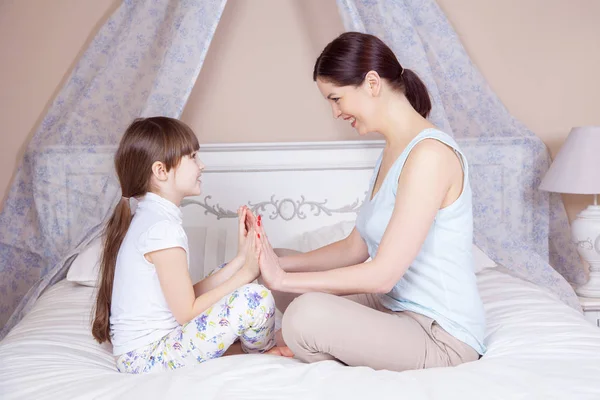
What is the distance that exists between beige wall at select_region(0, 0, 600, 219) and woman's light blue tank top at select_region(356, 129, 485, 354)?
4.87 feet

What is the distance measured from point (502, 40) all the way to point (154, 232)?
2.10m

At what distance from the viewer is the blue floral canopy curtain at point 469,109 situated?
2.67 metres

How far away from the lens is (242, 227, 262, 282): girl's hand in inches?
73.0

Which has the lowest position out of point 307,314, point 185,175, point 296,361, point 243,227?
point 296,361

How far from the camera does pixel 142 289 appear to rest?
187cm

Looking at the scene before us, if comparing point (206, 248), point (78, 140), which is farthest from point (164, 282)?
point (78, 140)

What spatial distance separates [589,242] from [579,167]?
32 cm

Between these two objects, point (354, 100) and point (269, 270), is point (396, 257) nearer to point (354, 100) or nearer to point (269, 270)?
point (269, 270)

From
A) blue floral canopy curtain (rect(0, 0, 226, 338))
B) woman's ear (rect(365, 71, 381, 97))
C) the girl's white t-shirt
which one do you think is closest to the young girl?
the girl's white t-shirt

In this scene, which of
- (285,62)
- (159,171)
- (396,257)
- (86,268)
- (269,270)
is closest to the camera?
(396,257)

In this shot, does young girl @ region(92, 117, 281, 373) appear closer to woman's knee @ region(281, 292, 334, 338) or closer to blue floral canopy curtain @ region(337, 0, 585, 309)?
woman's knee @ region(281, 292, 334, 338)

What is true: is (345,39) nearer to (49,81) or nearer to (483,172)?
(483,172)

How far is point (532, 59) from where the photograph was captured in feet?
10.8

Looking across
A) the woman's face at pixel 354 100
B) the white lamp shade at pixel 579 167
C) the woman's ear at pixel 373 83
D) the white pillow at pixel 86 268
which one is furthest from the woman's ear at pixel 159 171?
the white lamp shade at pixel 579 167
